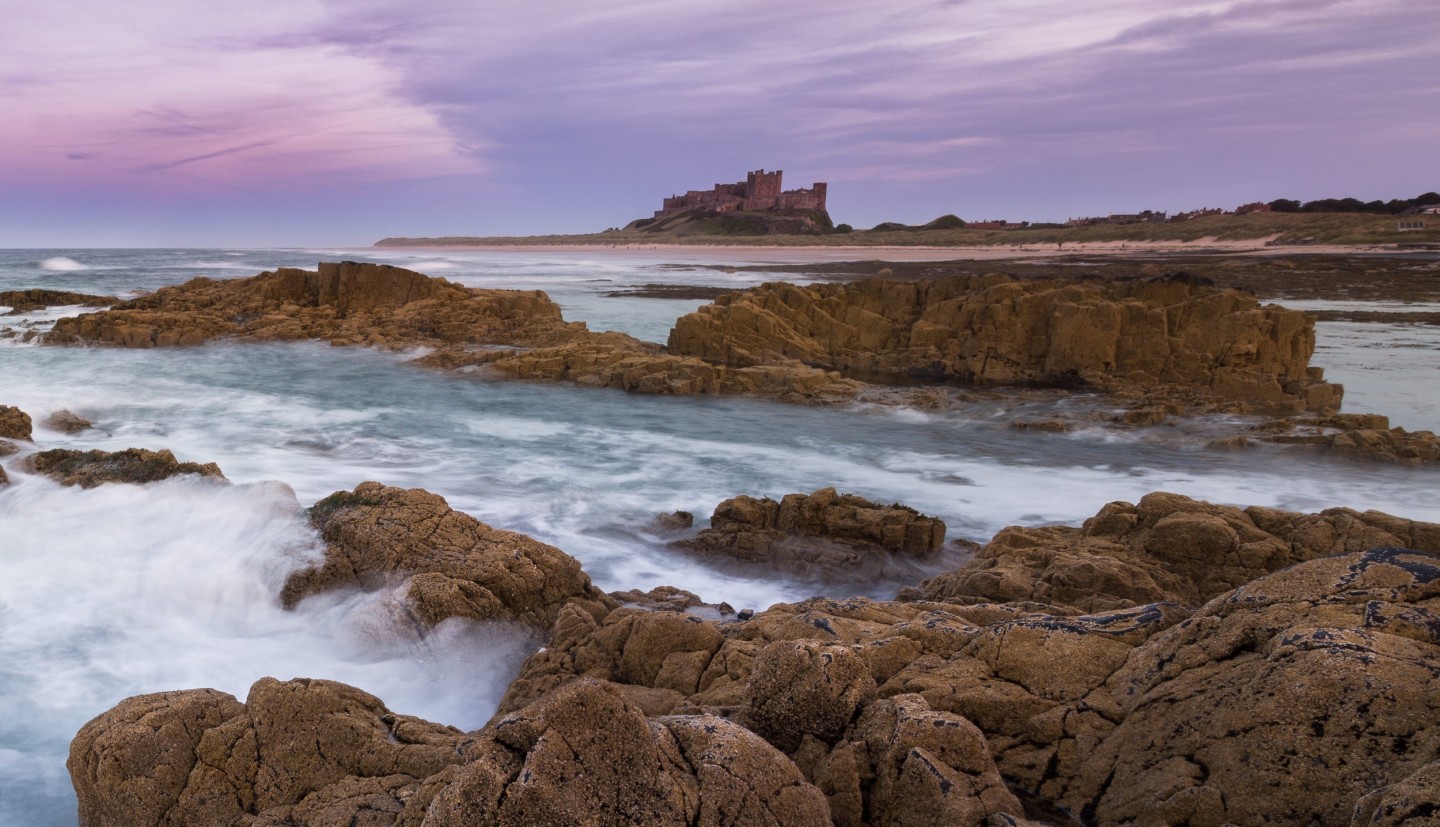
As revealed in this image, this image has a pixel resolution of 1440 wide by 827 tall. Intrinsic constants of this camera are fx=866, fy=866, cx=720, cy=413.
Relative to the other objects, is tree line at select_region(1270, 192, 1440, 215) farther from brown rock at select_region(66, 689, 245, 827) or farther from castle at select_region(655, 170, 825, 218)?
brown rock at select_region(66, 689, 245, 827)

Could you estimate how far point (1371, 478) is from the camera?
37.5 feet

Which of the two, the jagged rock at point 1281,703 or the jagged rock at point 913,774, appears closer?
the jagged rock at point 1281,703

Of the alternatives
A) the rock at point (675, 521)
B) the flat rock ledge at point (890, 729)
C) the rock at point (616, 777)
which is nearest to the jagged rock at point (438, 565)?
the flat rock ledge at point (890, 729)

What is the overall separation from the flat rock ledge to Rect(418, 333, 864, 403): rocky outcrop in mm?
12121

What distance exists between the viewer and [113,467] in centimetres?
900

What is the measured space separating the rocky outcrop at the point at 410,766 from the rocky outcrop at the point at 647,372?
528 inches

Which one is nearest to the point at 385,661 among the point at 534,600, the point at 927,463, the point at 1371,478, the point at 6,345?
the point at 534,600

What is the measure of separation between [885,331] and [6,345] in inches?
879

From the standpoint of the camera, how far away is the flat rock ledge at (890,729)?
272 centimetres

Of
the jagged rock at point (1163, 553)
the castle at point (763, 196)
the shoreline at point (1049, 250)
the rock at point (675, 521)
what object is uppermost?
the castle at point (763, 196)

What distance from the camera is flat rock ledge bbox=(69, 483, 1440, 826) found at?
8.94ft

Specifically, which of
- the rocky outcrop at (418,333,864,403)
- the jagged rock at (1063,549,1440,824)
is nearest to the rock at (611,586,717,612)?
the jagged rock at (1063,549,1440,824)

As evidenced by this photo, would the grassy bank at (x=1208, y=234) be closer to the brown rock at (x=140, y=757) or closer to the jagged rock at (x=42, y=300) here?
the jagged rock at (x=42, y=300)

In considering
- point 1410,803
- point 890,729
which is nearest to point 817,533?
point 890,729
